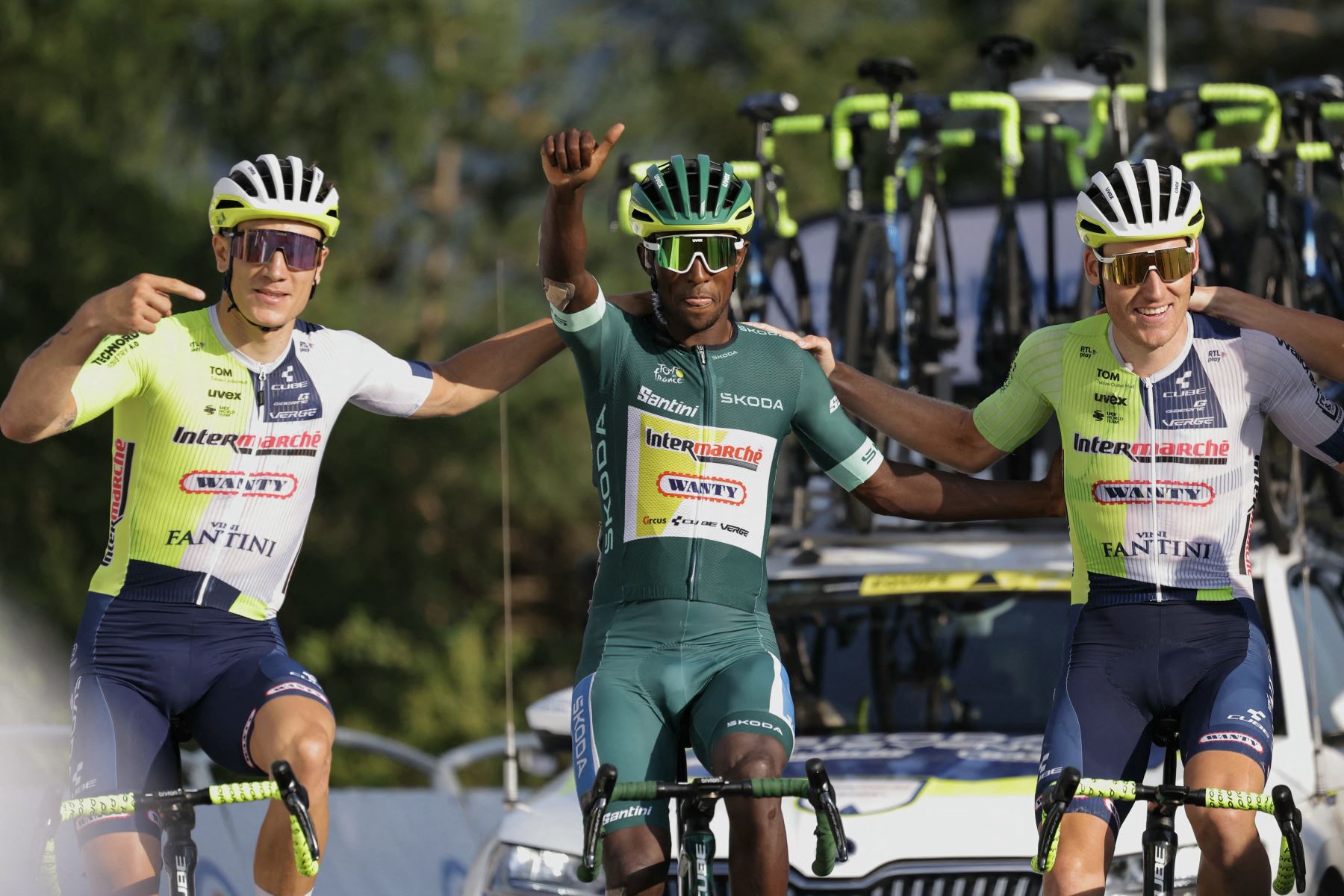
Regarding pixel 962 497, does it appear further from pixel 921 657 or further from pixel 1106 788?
pixel 921 657

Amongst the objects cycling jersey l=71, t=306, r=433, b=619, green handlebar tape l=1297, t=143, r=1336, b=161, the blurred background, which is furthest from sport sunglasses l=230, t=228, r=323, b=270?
the blurred background

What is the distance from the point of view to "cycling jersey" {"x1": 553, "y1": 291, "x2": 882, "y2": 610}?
5.23m

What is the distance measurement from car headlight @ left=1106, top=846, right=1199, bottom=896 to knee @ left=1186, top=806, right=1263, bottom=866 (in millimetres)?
631

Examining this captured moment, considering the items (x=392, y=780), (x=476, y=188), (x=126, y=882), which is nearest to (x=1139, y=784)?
(x=126, y=882)

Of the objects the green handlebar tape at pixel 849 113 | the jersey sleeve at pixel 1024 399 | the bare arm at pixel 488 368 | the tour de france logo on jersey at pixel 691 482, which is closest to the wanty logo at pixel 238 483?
the bare arm at pixel 488 368

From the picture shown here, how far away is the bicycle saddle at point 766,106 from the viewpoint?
8672mm

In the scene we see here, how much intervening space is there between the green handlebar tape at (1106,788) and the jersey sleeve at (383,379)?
2027 mm

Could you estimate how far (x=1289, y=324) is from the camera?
213 inches

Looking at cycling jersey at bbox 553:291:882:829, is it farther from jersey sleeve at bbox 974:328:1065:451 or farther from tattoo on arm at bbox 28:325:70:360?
tattoo on arm at bbox 28:325:70:360

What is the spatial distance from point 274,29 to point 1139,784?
13119 millimetres

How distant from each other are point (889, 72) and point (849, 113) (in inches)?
9.6

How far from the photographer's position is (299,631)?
17.2 m

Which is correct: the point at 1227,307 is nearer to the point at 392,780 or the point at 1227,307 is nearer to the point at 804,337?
the point at 804,337

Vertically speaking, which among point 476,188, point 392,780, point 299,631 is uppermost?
point 476,188
